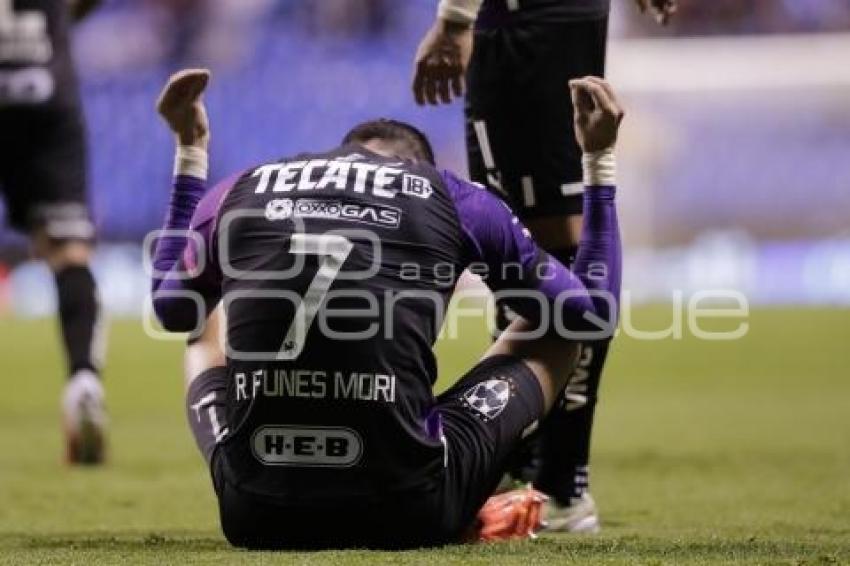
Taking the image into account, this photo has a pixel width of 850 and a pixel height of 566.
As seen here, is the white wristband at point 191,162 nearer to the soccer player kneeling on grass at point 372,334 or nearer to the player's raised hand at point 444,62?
the soccer player kneeling on grass at point 372,334

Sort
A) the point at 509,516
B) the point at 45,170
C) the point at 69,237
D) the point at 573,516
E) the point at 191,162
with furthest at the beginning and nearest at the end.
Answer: the point at 45,170
the point at 69,237
the point at 573,516
the point at 191,162
the point at 509,516

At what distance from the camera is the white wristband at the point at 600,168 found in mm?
3545

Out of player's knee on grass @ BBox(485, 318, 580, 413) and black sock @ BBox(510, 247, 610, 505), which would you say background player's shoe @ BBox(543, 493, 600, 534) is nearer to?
black sock @ BBox(510, 247, 610, 505)

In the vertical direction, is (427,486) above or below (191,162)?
below

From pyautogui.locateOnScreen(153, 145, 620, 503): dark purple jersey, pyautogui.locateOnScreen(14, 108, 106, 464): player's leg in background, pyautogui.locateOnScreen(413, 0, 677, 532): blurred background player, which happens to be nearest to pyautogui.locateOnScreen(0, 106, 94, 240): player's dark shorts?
pyautogui.locateOnScreen(14, 108, 106, 464): player's leg in background

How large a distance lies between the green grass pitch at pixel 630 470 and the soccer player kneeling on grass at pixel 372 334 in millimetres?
113

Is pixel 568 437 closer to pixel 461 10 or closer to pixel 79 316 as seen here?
pixel 461 10

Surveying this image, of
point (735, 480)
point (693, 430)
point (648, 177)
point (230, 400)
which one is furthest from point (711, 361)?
point (230, 400)

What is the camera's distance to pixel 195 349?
3705 millimetres

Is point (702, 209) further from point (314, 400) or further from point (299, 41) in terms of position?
point (314, 400)

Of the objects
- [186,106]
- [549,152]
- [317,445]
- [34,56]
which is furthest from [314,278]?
[34,56]

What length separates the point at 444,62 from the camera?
405 centimetres

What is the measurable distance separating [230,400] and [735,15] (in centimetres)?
1641

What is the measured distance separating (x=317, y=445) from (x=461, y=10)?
4.04 ft
